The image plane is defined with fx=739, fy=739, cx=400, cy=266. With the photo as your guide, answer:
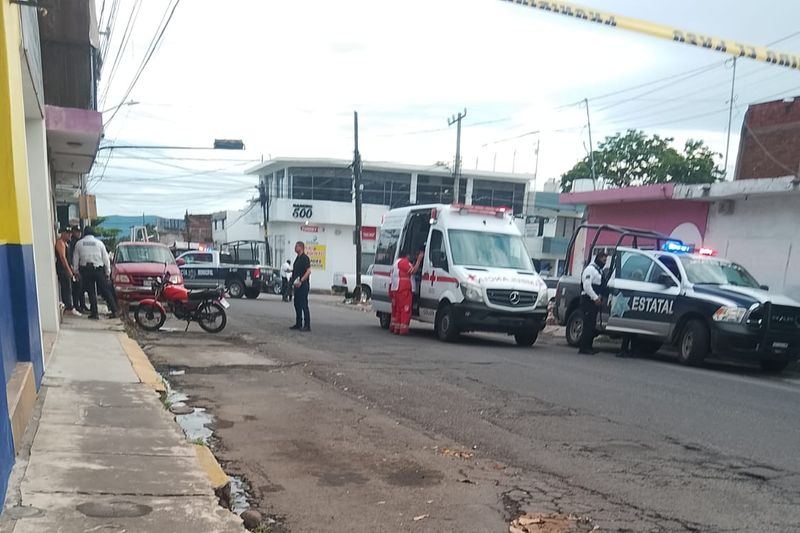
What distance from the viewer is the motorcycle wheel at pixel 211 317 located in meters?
13.7

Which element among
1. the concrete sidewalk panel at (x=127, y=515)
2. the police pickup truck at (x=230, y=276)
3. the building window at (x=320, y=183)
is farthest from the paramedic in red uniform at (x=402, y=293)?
the building window at (x=320, y=183)

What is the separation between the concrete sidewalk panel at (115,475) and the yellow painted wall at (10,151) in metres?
1.72

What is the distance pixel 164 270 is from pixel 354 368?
903 centimetres

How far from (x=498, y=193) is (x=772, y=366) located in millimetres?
38349

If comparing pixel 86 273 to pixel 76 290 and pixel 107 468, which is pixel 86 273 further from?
pixel 107 468

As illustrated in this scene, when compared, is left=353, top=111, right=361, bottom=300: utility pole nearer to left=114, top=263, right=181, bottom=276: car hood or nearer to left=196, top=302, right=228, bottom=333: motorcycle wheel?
left=114, top=263, right=181, bottom=276: car hood

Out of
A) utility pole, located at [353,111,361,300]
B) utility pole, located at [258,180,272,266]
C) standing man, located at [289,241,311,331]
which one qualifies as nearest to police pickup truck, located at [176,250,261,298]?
utility pole, located at [353,111,361,300]

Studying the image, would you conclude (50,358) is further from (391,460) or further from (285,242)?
(285,242)

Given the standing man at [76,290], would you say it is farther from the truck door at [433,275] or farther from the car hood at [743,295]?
the car hood at [743,295]

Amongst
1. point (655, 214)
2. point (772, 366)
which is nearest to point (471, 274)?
point (772, 366)

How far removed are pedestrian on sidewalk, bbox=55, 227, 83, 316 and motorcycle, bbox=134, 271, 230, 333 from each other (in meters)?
1.80

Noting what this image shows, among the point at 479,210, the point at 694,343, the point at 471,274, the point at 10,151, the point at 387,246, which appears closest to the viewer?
the point at 10,151

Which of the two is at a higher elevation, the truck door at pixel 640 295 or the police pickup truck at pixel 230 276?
the truck door at pixel 640 295

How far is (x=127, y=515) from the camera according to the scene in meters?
4.09
